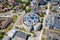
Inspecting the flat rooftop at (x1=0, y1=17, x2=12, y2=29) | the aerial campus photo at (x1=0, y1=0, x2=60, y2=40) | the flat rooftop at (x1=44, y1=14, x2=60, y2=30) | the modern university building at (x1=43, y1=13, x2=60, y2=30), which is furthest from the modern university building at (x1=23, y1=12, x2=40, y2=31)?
the flat rooftop at (x1=0, y1=17, x2=12, y2=29)

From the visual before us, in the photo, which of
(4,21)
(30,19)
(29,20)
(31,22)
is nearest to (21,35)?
(31,22)

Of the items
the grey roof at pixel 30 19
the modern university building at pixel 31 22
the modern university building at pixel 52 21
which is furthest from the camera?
the grey roof at pixel 30 19

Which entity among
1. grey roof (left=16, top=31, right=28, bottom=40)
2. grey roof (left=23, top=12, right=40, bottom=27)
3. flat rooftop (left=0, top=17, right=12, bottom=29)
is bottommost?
grey roof (left=16, top=31, right=28, bottom=40)

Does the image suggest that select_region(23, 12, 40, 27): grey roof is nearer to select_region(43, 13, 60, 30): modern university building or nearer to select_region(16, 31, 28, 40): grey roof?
select_region(43, 13, 60, 30): modern university building

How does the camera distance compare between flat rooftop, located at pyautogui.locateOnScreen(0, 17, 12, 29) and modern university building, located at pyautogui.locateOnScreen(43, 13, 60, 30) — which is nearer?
modern university building, located at pyautogui.locateOnScreen(43, 13, 60, 30)

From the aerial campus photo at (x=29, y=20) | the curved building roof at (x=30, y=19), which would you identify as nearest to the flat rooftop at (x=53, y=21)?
the aerial campus photo at (x=29, y=20)

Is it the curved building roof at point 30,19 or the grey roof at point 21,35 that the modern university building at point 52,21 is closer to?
the curved building roof at point 30,19

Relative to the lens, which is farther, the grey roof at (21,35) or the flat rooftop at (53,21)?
the flat rooftop at (53,21)
